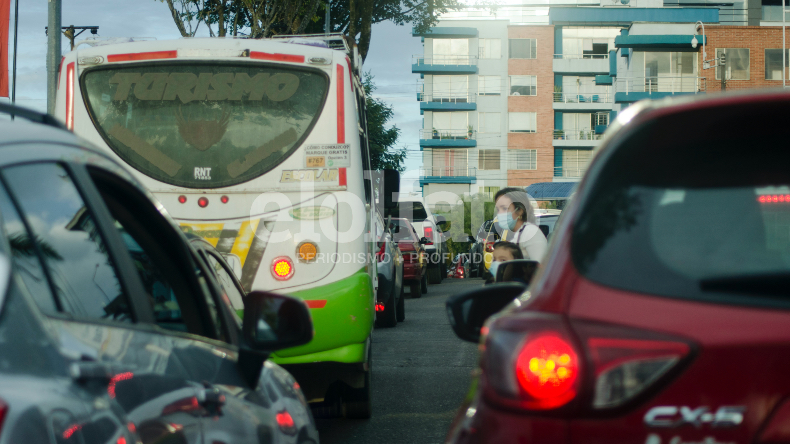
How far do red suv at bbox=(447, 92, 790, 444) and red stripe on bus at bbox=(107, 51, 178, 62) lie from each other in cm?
548

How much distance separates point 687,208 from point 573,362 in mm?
415

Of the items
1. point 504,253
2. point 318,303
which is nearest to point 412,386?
point 504,253

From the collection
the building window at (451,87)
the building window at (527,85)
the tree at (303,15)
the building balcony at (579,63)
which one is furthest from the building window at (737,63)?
the tree at (303,15)

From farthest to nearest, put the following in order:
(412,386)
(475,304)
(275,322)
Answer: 1. (412,386)
2. (275,322)
3. (475,304)

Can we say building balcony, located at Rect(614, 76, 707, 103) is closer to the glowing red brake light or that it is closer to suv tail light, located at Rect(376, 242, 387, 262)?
suv tail light, located at Rect(376, 242, 387, 262)

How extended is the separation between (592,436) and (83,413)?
0.98m

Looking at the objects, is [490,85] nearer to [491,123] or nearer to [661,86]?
[491,123]

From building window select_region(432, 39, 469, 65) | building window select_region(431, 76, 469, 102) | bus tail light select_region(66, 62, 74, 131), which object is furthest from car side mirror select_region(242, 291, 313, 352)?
building window select_region(431, 76, 469, 102)

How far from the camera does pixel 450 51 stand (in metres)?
70.1

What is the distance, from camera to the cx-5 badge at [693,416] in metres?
1.79

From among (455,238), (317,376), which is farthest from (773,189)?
(455,238)

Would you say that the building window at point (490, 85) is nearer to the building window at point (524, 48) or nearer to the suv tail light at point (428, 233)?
the building window at point (524, 48)

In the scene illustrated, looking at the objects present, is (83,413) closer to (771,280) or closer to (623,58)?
(771,280)

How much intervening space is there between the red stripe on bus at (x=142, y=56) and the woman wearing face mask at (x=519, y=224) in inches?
131
